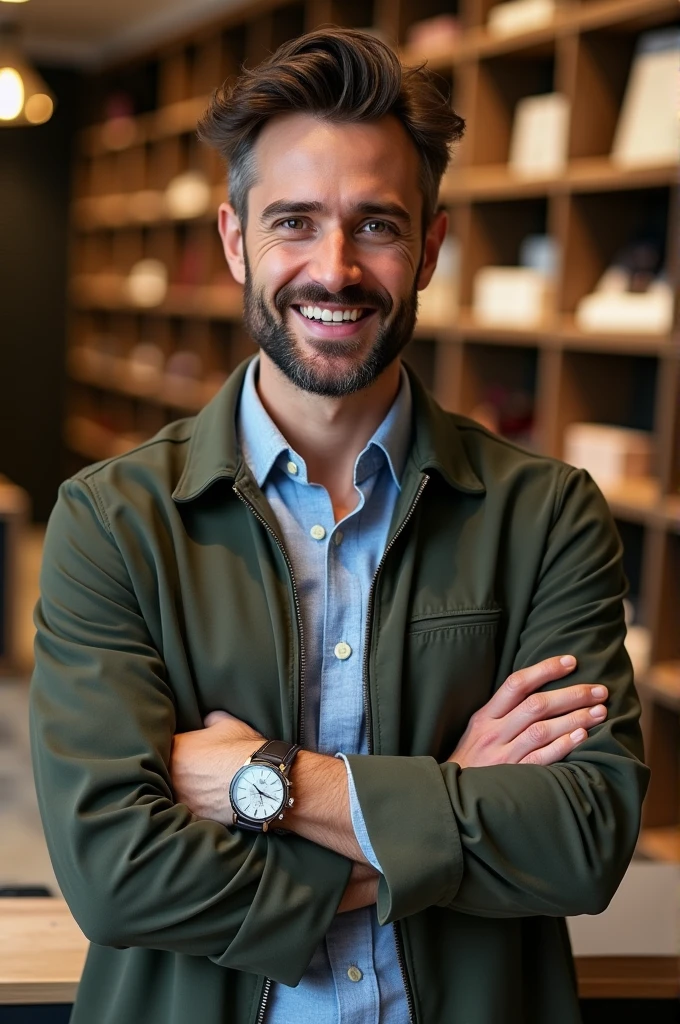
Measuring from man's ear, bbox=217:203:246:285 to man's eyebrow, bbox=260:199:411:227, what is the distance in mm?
118

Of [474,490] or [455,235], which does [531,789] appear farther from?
[455,235]

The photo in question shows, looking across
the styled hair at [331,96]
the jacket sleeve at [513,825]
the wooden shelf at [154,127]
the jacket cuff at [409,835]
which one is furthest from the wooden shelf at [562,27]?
the jacket cuff at [409,835]

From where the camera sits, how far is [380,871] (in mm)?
1267

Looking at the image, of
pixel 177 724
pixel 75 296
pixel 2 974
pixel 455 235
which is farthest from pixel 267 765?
pixel 75 296

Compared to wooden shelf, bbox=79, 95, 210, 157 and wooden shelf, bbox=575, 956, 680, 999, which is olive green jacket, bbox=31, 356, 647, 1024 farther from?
wooden shelf, bbox=79, 95, 210, 157

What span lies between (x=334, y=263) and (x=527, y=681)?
1.74 feet

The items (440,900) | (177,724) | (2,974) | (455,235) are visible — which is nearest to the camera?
(440,900)

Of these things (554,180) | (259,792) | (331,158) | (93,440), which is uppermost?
(554,180)

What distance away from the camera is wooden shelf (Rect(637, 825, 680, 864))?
10.2 ft

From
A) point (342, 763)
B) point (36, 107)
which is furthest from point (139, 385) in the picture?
point (342, 763)

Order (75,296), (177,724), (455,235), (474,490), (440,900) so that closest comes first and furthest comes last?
(440,900), (177,724), (474,490), (455,235), (75,296)

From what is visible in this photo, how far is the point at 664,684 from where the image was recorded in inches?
122

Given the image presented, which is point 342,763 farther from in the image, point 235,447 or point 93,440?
point 93,440

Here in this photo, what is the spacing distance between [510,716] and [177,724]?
1.24 feet
